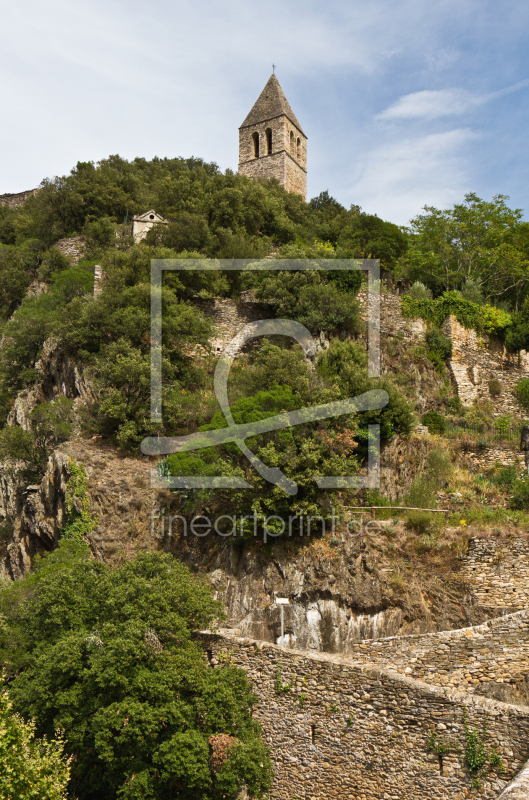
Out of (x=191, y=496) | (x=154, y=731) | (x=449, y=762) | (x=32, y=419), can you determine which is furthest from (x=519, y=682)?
(x=32, y=419)

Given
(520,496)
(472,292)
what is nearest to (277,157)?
(472,292)

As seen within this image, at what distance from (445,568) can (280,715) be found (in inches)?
176

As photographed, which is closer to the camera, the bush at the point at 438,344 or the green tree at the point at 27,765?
the green tree at the point at 27,765

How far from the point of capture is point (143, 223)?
28953 millimetres

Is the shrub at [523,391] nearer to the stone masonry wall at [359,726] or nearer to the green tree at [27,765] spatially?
the stone masonry wall at [359,726]

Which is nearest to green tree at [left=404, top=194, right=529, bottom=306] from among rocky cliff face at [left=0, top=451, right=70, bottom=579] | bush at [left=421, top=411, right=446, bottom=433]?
bush at [left=421, top=411, right=446, bottom=433]

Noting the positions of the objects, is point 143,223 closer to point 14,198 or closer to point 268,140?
point 268,140

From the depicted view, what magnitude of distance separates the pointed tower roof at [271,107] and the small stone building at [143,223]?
14343 millimetres

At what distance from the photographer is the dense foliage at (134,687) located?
419 inches

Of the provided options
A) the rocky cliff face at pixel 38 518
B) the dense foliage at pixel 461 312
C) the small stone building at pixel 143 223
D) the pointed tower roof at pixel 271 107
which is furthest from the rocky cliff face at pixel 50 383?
the pointed tower roof at pixel 271 107

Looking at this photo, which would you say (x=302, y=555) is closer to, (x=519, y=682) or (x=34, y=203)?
(x=519, y=682)

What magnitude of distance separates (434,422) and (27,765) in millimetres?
14912

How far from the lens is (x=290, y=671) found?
1168 centimetres

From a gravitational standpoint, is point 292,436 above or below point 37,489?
above
